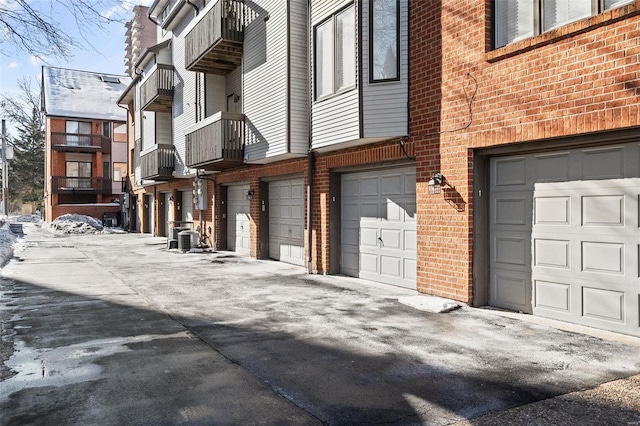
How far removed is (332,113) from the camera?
10.1 m

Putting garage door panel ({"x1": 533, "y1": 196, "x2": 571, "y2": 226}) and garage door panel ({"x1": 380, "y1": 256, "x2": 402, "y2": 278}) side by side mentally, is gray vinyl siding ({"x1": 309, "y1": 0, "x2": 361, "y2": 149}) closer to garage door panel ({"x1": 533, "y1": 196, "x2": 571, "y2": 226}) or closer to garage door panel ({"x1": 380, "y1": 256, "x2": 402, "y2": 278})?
garage door panel ({"x1": 380, "y1": 256, "x2": 402, "y2": 278})

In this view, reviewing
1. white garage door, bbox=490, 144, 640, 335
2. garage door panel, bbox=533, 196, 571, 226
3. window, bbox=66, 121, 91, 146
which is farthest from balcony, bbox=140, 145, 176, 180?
window, bbox=66, 121, 91, 146

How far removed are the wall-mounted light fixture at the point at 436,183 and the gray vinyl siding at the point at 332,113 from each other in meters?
1.77

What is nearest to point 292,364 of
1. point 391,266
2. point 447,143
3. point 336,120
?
point 447,143

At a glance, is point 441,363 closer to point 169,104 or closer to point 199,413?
point 199,413

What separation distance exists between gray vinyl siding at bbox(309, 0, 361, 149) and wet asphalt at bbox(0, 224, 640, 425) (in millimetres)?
3210

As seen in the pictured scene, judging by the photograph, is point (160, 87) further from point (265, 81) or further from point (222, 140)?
point (265, 81)

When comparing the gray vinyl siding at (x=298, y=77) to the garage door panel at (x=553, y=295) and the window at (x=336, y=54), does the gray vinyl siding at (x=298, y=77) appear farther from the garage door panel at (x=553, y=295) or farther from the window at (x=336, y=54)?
the garage door panel at (x=553, y=295)

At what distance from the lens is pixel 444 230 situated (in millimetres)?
8172

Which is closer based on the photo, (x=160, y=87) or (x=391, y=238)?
(x=391, y=238)

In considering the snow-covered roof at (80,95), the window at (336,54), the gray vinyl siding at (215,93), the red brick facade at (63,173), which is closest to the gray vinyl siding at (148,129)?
the gray vinyl siding at (215,93)

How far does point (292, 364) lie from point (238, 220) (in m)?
12.3

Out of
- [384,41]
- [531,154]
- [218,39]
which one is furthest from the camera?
[218,39]

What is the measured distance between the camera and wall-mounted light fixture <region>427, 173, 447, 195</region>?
812 centimetres
